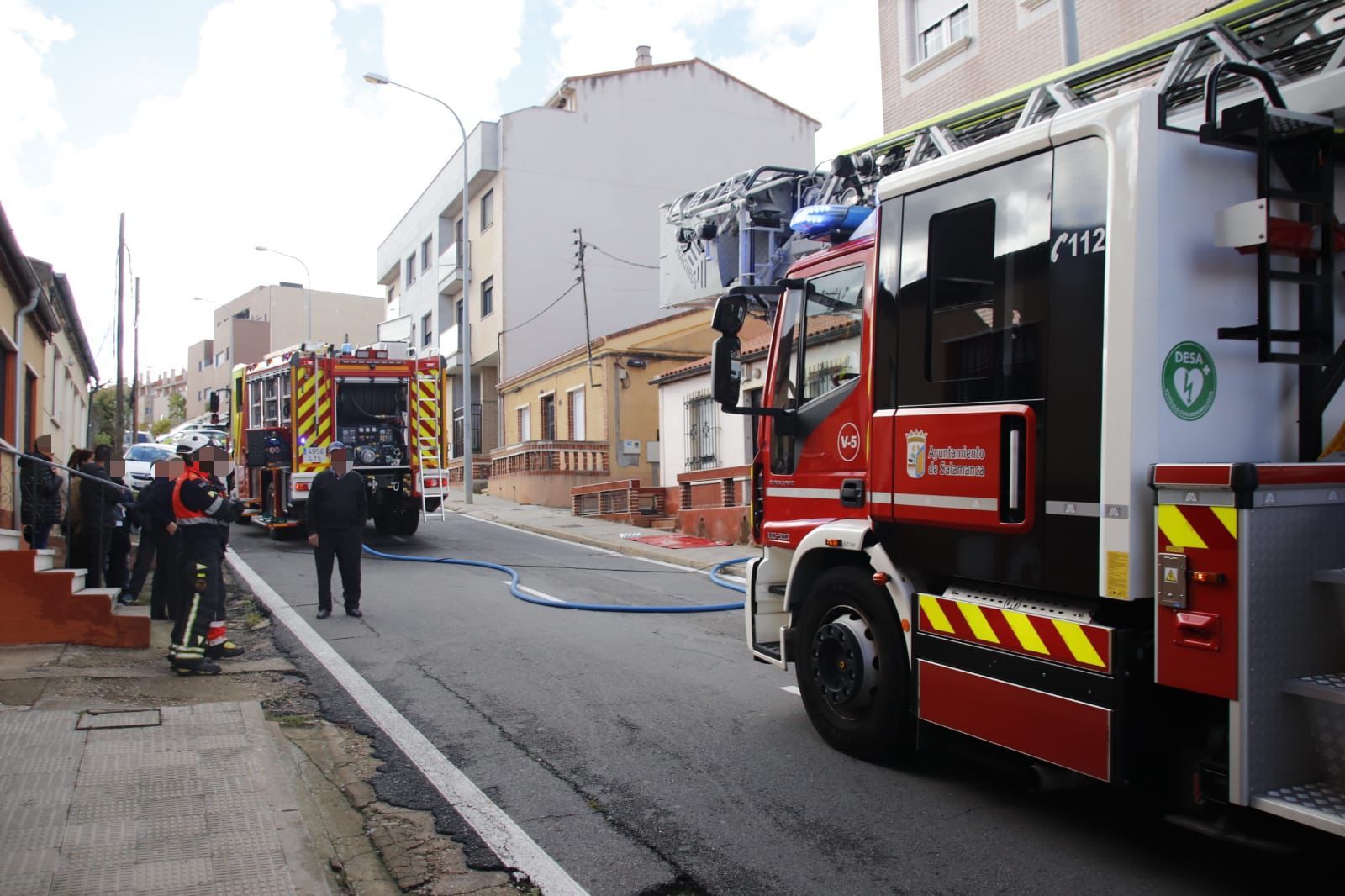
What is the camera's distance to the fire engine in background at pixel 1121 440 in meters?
3.40

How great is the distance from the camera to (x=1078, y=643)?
12.7 ft

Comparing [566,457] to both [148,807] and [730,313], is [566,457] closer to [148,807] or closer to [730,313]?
[730,313]

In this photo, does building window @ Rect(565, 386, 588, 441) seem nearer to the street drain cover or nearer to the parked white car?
the parked white car

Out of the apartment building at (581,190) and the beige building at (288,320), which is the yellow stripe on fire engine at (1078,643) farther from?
the beige building at (288,320)

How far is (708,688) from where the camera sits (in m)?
6.76

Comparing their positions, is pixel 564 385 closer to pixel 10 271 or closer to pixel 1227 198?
pixel 10 271

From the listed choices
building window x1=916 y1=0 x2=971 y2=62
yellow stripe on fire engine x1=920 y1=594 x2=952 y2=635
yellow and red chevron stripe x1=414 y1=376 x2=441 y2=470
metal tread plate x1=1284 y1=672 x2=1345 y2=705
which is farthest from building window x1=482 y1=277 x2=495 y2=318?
metal tread plate x1=1284 y1=672 x2=1345 y2=705

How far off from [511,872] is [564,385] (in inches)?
991

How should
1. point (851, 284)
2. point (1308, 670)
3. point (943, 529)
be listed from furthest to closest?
point (851, 284) → point (943, 529) → point (1308, 670)

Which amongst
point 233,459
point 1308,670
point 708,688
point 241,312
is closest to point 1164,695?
point 1308,670

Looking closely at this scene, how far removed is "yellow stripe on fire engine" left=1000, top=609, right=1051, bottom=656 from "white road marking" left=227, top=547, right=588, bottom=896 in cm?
198

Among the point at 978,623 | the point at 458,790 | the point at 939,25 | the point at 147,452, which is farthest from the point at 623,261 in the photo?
the point at 978,623

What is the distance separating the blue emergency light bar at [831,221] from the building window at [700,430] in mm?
13790

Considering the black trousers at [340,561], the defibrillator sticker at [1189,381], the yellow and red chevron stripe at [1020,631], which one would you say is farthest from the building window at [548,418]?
the defibrillator sticker at [1189,381]
